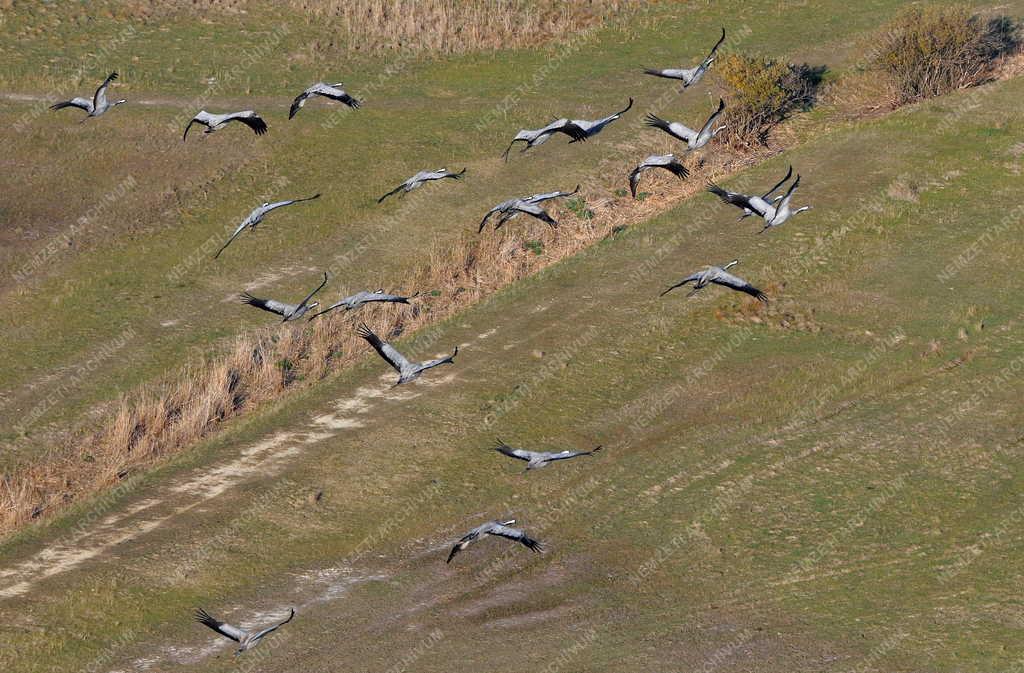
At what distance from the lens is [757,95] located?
56844 mm

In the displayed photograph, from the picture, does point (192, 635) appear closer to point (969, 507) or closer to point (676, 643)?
point (676, 643)

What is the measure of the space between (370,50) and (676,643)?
38064 mm

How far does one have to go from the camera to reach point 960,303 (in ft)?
149

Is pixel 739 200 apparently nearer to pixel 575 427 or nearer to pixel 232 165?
pixel 575 427

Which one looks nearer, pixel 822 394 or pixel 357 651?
pixel 357 651

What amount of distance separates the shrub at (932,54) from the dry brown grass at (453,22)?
1254 centimetres

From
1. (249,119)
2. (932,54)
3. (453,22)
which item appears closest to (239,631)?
(249,119)

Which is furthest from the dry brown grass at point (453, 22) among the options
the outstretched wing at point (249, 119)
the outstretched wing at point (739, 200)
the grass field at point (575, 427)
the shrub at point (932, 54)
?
the outstretched wing at point (739, 200)

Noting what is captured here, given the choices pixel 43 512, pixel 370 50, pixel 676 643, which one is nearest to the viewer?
pixel 676 643

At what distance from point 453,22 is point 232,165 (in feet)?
42.8

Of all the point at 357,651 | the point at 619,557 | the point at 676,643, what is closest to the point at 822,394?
the point at 619,557

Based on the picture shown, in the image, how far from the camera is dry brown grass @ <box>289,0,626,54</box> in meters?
65.2

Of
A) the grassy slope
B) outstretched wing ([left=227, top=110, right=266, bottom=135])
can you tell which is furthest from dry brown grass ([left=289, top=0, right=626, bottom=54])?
outstretched wing ([left=227, top=110, right=266, bottom=135])

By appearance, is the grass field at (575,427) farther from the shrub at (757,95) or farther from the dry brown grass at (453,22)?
the dry brown grass at (453,22)
